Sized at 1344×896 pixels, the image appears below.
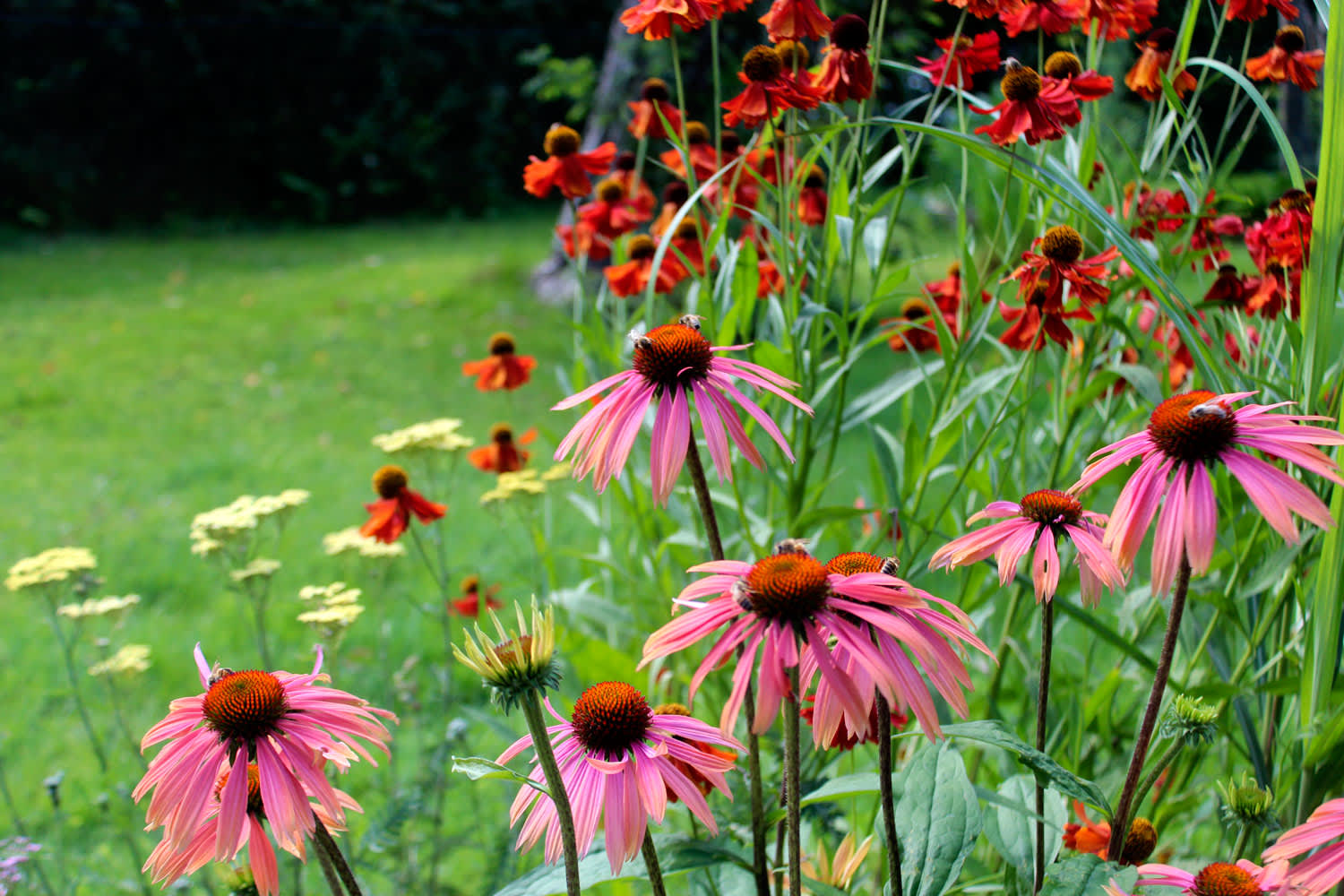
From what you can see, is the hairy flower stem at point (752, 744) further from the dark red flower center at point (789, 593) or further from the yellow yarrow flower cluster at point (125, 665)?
the yellow yarrow flower cluster at point (125, 665)

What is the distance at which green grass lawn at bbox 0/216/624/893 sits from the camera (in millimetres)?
1915

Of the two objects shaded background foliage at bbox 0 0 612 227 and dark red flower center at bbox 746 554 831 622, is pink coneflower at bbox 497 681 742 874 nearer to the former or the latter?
dark red flower center at bbox 746 554 831 622

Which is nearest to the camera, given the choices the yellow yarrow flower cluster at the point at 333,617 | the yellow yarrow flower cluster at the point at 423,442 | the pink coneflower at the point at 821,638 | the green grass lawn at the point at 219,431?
the pink coneflower at the point at 821,638

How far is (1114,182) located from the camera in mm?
1104

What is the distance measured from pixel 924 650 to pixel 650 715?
7.4 inches

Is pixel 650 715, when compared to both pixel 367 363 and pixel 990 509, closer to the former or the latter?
pixel 990 509

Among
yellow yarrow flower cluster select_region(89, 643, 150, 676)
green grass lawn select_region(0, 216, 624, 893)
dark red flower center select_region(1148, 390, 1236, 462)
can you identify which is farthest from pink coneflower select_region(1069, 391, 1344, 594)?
yellow yarrow flower cluster select_region(89, 643, 150, 676)

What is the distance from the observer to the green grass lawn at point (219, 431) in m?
1.92

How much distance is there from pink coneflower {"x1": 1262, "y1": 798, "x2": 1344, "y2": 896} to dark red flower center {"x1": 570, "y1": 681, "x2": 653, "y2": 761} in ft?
1.20

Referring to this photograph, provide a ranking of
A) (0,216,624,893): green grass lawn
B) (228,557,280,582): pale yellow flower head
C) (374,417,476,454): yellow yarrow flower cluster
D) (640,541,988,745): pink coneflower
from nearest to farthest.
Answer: (640,541,988,745): pink coneflower < (228,557,280,582): pale yellow flower head < (374,417,476,454): yellow yarrow flower cluster < (0,216,624,893): green grass lawn

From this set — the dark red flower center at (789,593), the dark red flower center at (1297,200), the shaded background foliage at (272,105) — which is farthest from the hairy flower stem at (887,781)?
the shaded background foliage at (272,105)

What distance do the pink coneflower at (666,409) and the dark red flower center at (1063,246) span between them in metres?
0.43

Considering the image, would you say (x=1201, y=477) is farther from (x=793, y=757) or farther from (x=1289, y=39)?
(x=1289, y=39)

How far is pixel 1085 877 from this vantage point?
0.66m
